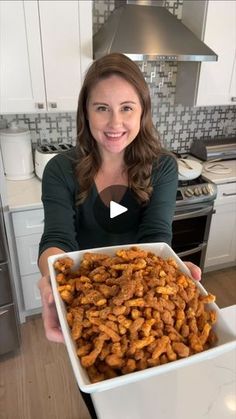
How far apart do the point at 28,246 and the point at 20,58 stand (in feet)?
3.28

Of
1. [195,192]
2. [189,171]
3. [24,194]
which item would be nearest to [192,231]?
[195,192]

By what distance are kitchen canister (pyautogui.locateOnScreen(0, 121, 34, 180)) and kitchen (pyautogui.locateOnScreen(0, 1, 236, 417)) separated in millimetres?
56

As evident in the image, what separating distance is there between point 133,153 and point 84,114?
208 mm

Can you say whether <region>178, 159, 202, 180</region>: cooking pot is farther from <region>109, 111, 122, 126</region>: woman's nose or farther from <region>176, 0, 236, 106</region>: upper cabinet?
<region>109, 111, 122, 126</region>: woman's nose

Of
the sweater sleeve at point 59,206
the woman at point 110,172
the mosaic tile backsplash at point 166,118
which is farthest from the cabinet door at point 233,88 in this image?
the sweater sleeve at point 59,206

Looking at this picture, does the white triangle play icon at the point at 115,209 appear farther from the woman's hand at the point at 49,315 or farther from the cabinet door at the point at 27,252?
the cabinet door at the point at 27,252

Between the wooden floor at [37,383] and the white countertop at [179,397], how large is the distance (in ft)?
3.27

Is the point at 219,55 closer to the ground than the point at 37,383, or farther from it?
farther from it

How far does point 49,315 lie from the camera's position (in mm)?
627

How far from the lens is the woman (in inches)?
34.3

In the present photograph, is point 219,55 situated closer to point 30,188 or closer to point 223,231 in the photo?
point 223,231

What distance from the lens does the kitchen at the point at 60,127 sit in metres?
1.65

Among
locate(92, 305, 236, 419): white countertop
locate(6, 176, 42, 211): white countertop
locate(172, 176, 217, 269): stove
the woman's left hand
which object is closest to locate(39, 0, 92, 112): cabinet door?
locate(6, 176, 42, 211): white countertop
